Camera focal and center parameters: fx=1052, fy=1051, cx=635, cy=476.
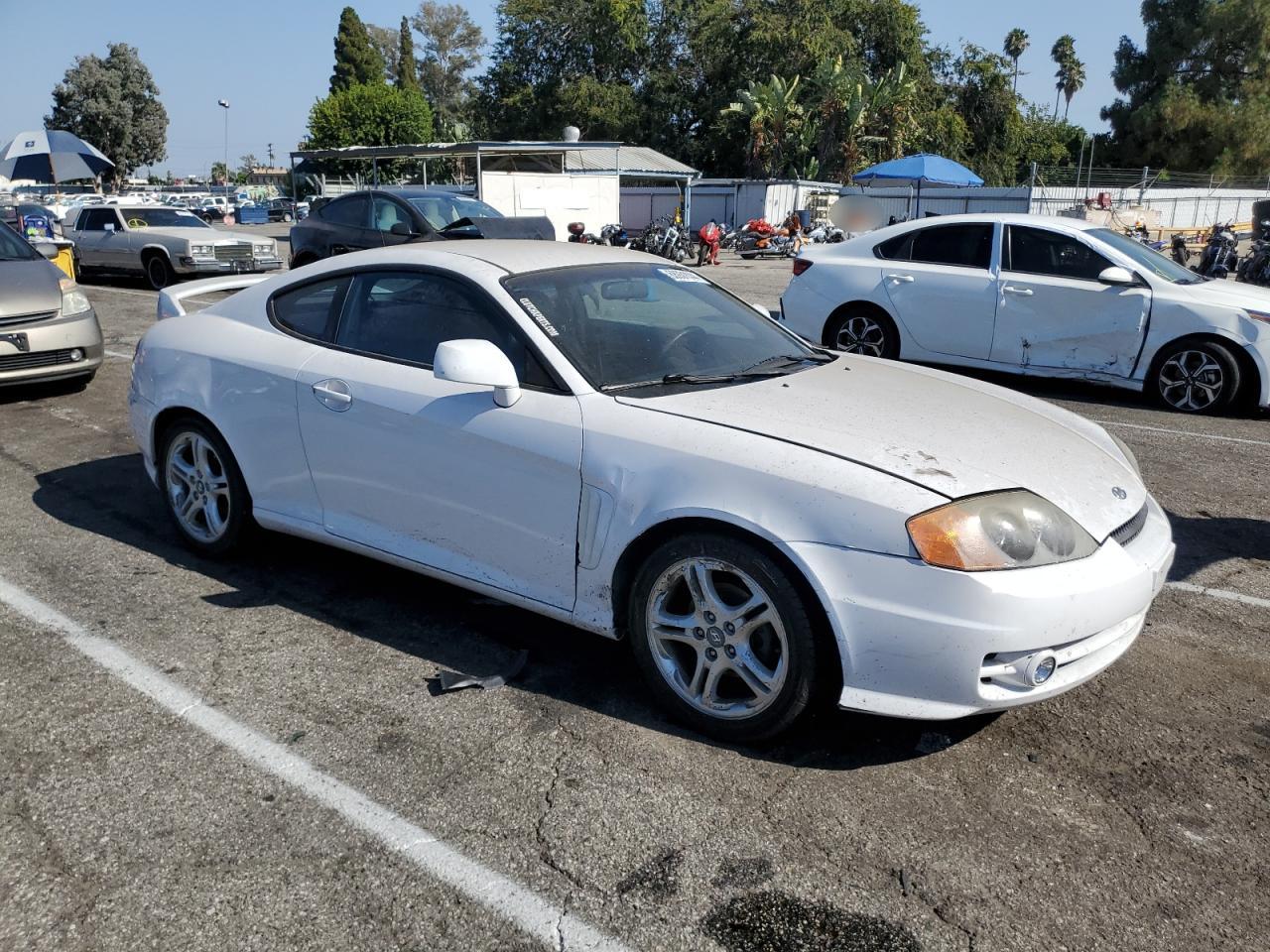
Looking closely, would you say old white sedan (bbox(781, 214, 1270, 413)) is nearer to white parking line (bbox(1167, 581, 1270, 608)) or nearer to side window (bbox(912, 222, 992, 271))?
side window (bbox(912, 222, 992, 271))

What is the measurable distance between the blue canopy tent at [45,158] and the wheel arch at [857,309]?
20800mm

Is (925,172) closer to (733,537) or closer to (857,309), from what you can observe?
(857,309)

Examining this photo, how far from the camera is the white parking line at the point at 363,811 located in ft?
8.05

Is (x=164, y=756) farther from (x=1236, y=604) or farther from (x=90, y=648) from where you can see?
(x=1236, y=604)

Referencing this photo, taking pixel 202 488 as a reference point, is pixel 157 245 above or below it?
above

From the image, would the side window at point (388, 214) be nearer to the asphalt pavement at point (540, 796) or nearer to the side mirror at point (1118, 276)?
the side mirror at point (1118, 276)

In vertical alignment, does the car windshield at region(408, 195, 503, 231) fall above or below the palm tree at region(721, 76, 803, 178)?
below

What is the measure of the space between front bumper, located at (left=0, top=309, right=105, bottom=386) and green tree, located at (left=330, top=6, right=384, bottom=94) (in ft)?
268

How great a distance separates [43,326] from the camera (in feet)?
26.5

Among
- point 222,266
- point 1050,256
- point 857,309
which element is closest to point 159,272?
point 222,266

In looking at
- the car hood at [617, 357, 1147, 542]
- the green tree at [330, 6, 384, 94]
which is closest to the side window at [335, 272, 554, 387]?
the car hood at [617, 357, 1147, 542]

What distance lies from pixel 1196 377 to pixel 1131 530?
566 cm

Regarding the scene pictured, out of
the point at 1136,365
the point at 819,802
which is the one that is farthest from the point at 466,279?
the point at 1136,365

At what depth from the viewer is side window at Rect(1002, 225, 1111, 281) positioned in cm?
841
